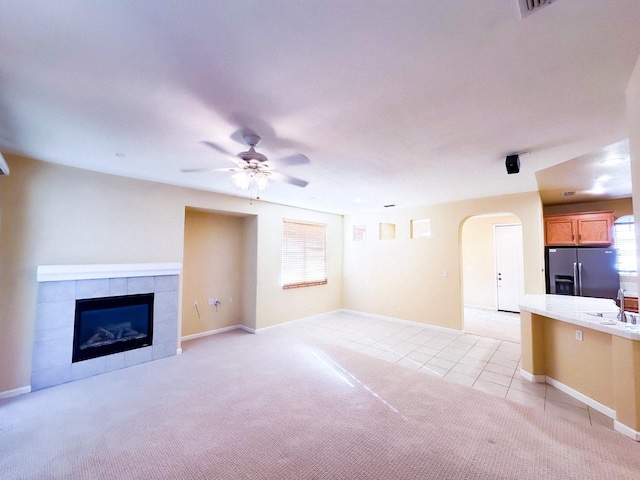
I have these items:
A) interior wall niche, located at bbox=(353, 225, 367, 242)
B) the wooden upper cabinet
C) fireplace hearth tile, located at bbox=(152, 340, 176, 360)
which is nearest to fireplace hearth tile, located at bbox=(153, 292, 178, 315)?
fireplace hearth tile, located at bbox=(152, 340, 176, 360)

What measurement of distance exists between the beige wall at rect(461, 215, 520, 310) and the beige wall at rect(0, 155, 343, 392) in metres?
6.15

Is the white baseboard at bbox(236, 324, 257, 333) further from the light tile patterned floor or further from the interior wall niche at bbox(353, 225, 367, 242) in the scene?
the interior wall niche at bbox(353, 225, 367, 242)

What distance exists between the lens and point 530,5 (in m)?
1.12

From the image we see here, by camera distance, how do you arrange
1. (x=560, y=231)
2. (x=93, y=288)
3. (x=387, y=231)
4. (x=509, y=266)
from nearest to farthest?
(x=93, y=288) < (x=560, y=231) < (x=387, y=231) < (x=509, y=266)

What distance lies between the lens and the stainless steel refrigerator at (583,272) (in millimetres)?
4516

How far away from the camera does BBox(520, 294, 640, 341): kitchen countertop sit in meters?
2.35

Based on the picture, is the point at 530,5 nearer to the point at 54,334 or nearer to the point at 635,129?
the point at 635,129

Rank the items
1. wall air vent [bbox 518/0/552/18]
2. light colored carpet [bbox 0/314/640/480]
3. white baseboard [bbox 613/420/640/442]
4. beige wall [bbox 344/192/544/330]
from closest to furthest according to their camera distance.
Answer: wall air vent [bbox 518/0/552/18], light colored carpet [bbox 0/314/640/480], white baseboard [bbox 613/420/640/442], beige wall [bbox 344/192/544/330]

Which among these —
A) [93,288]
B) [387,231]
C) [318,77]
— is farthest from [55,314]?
[387,231]

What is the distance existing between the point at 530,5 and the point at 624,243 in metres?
6.24

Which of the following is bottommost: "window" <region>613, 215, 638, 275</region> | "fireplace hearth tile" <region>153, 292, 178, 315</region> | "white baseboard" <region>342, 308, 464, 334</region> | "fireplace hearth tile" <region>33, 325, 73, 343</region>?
"white baseboard" <region>342, 308, 464, 334</region>

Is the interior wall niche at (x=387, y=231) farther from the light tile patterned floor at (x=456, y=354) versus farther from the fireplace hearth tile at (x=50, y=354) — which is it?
the fireplace hearth tile at (x=50, y=354)

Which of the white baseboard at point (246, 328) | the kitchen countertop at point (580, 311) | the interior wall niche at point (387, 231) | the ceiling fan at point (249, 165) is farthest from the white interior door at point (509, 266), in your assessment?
the ceiling fan at point (249, 165)

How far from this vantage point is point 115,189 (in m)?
3.63
